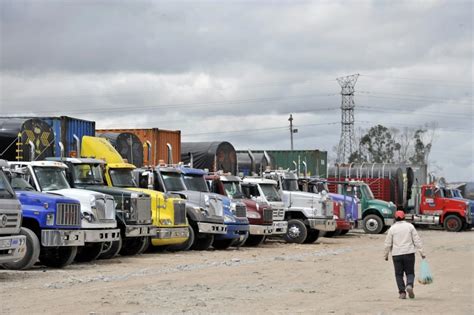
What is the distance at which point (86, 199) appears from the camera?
19.0 metres

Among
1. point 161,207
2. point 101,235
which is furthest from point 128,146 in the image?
point 101,235

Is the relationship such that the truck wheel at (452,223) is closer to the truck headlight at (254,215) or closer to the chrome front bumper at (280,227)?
the chrome front bumper at (280,227)

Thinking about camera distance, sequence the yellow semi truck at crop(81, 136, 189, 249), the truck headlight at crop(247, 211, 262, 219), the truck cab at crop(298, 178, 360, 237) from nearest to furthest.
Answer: the yellow semi truck at crop(81, 136, 189, 249) < the truck headlight at crop(247, 211, 262, 219) < the truck cab at crop(298, 178, 360, 237)

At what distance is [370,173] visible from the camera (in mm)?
45938

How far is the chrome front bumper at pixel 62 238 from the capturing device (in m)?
17.0

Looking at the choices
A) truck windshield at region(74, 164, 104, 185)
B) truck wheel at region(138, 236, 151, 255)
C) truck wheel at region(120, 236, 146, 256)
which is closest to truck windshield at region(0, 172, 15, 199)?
truck windshield at region(74, 164, 104, 185)

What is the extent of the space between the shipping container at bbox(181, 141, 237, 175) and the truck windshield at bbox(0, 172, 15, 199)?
56.0 ft

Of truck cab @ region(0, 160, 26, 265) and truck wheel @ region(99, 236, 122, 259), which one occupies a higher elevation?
truck cab @ region(0, 160, 26, 265)

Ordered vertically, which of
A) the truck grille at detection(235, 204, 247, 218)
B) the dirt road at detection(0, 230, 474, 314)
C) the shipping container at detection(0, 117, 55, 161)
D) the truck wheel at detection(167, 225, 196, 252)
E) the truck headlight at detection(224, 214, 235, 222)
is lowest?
the dirt road at detection(0, 230, 474, 314)

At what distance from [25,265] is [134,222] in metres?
4.35

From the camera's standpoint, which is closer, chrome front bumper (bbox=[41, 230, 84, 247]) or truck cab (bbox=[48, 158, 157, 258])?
chrome front bumper (bbox=[41, 230, 84, 247])

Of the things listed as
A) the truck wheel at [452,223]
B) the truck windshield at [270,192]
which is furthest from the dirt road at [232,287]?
the truck wheel at [452,223]

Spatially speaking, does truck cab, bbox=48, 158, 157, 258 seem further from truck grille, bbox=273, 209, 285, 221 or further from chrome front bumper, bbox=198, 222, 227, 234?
truck grille, bbox=273, 209, 285, 221

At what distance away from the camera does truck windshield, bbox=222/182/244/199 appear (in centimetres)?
2750
